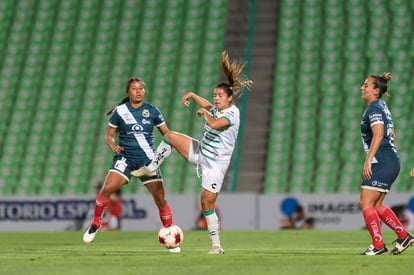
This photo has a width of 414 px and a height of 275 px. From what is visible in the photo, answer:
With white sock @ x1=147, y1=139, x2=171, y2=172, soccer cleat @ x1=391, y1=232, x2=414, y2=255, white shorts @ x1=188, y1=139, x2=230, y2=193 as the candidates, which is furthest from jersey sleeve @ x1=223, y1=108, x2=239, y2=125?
soccer cleat @ x1=391, y1=232, x2=414, y2=255

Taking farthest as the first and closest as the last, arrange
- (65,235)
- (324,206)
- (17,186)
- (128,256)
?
(17,186), (324,206), (65,235), (128,256)

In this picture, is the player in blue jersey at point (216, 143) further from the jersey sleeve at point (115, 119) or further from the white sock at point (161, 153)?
the jersey sleeve at point (115, 119)

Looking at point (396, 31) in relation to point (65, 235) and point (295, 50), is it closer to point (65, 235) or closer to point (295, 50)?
point (295, 50)

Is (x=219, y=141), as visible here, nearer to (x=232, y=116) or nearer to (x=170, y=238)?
(x=232, y=116)

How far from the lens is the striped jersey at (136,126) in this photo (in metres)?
13.4

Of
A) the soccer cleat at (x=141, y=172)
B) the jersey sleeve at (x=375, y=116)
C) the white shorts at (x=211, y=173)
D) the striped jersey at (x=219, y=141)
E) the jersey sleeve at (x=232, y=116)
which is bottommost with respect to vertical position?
the soccer cleat at (x=141, y=172)

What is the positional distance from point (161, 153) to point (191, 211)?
8.90 m

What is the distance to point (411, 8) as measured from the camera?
92.7ft

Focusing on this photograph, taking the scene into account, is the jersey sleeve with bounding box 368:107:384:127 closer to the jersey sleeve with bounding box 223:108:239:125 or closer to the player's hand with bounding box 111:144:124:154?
the jersey sleeve with bounding box 223:108:239:125

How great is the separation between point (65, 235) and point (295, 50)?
12.0 m

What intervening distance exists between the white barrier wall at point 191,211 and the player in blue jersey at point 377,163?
975 cm

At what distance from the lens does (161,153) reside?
41.4 feet

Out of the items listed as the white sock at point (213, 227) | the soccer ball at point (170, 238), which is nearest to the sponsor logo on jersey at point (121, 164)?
the soccer ball at point (170, 238)

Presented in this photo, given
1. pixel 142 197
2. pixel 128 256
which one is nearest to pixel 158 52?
pixel 142 197
